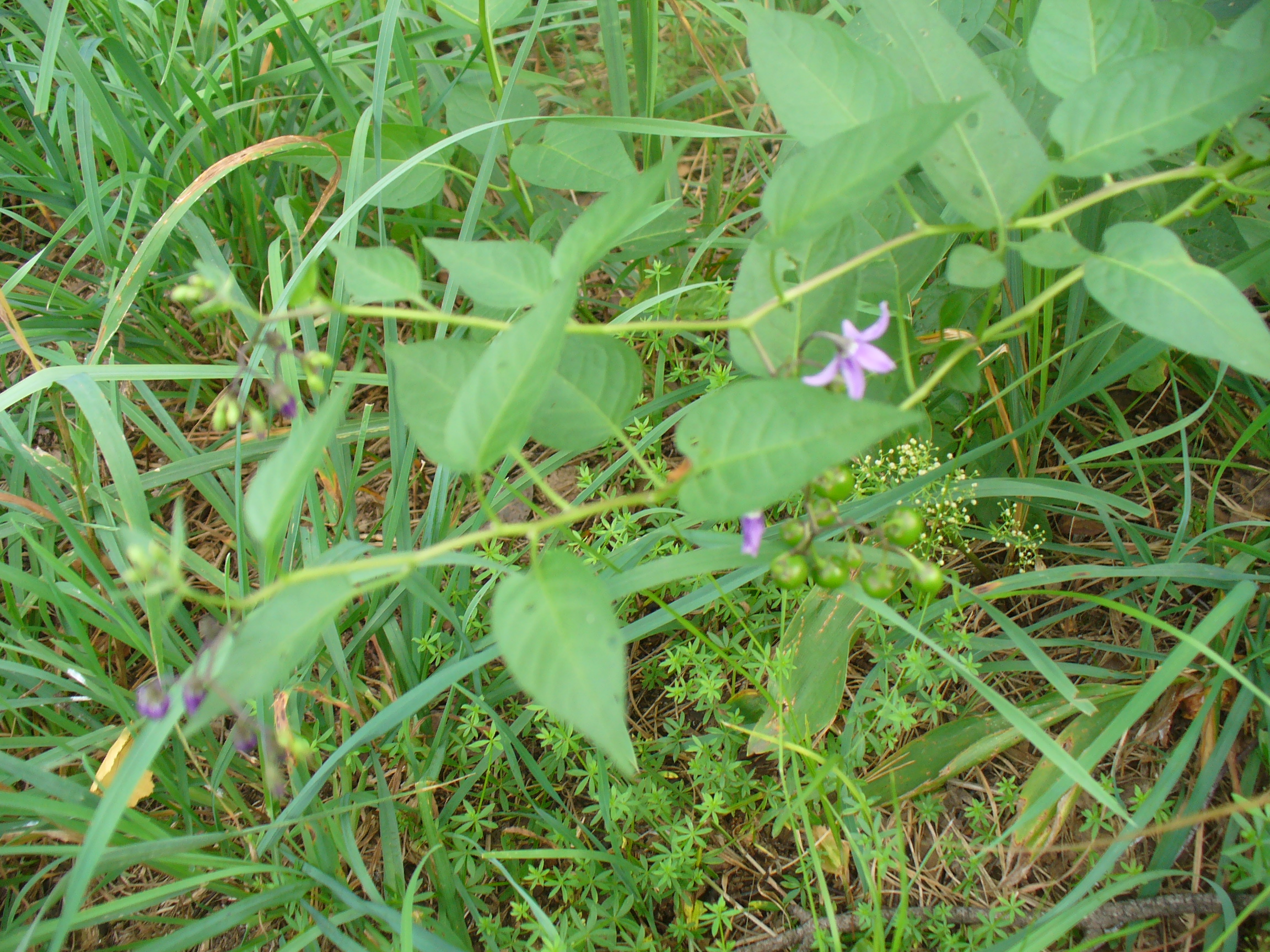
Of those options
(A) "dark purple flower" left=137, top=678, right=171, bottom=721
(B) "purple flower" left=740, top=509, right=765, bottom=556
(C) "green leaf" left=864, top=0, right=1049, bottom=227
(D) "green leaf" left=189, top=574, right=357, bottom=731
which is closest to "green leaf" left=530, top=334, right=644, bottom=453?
(B) "purple flower" left=740, top=509, right=765, bottom=556

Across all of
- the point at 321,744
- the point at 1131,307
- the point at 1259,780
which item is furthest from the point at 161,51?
the point at 1259,780

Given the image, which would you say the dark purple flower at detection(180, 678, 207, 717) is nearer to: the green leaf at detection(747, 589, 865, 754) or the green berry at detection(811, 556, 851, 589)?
the green berry at detection(811, 556, 851, 589)

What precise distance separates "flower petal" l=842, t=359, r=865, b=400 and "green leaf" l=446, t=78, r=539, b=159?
3.98 feet

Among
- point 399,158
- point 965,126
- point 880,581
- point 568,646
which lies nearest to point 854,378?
point 880,581

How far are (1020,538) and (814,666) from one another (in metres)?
0.48

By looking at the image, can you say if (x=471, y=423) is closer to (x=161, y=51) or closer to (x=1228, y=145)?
(x=1228, y=145)

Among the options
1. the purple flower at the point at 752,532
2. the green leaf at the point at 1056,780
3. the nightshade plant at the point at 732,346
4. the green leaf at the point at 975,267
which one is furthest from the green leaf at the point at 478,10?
the green leaf at the point at 1056,780

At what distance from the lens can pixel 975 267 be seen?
0.99 m

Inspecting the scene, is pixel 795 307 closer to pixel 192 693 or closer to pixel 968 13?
pixel 192 693

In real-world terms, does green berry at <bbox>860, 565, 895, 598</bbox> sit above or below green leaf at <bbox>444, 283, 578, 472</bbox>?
below

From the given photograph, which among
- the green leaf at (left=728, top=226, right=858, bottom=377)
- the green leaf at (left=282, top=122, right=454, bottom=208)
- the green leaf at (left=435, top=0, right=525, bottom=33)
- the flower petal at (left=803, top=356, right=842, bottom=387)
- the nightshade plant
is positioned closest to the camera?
the nightshade plant

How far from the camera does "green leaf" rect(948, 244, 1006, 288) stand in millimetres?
981

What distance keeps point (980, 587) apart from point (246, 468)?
5.80ft

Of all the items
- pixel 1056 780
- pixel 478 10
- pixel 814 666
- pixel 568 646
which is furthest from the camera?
pixel 478 10
